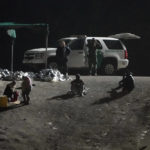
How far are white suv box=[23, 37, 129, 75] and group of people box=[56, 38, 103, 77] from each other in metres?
0.29

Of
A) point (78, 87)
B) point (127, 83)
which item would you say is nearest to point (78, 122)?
point (78, 87)

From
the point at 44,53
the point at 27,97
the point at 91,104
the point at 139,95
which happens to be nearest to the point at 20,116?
the point at 27,97

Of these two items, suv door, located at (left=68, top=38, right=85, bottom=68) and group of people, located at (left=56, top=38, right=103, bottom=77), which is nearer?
group of people, located at (left=56, top=38, right=103, bottom=77)

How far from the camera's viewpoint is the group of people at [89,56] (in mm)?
23547

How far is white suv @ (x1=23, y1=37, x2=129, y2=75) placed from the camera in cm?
2601

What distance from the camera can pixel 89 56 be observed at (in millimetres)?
25078

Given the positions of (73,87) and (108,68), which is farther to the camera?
(108,68)

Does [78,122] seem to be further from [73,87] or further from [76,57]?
[76,57]

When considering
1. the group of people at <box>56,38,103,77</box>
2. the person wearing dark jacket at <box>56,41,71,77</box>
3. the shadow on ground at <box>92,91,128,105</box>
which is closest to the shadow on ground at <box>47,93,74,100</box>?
the shadow on ground at <box>92,91,128,105</box>

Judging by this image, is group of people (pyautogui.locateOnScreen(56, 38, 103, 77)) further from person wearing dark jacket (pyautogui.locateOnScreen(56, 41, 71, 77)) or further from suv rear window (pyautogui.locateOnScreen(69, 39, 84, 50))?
suv rear window (pyautogui.locateOnScreen(69, 39, 84, 50))

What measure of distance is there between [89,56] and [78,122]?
882 cm

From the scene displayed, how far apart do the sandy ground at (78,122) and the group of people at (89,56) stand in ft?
11.7

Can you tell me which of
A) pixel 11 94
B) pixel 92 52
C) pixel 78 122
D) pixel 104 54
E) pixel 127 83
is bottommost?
pixel 78 122

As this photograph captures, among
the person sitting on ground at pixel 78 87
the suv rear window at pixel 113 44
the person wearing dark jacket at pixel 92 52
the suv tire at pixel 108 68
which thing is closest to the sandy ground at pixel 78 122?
the person sitting on ground at pixel 78 87
